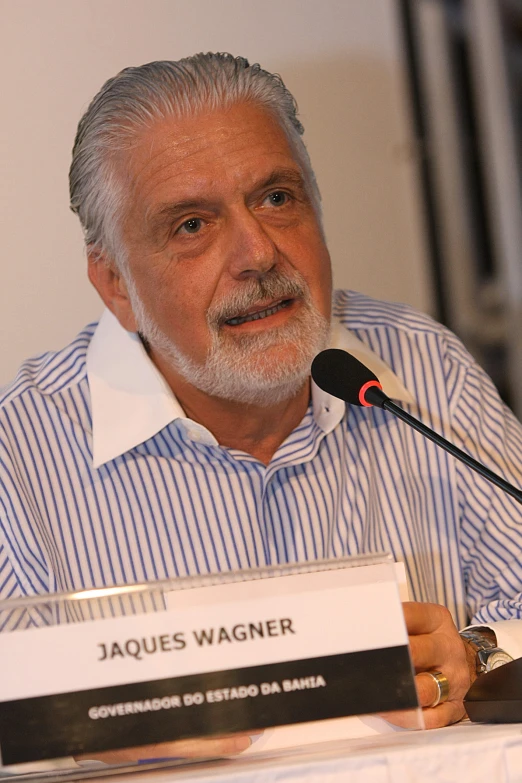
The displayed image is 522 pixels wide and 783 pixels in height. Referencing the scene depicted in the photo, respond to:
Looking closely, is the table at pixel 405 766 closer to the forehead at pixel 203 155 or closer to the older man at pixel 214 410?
the older man at pixel 214 410

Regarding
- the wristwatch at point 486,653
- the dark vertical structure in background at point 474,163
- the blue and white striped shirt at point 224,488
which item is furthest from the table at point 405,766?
the dark vertical structure in background at point 474,163

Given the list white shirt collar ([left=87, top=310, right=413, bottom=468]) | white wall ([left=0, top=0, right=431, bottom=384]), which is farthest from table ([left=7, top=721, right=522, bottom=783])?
white wall ([left=0, top=0, right=431, bottom=384])

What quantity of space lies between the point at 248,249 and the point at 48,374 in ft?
1.45

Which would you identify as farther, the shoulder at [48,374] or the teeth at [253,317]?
→ the shoulder at [48,374]

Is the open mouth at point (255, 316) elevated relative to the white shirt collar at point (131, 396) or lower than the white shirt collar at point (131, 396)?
elevated

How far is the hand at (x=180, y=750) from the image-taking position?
0.83 meters

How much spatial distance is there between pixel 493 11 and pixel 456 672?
2966 mm

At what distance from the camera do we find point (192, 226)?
1.51 metres

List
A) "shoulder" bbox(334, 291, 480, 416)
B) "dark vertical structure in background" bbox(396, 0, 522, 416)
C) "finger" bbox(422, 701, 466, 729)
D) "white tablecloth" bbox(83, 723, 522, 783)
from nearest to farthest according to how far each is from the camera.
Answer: "white tablecloth" bbox(83, 723, 522, 783), "finger" bbox(422, 701, 466, 729), "shoulder" bbox(334, 291, 480, 416), "dark vertical structure in background" bbox(396, 0, 522, 416)

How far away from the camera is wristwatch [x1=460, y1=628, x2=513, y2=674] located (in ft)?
3.82

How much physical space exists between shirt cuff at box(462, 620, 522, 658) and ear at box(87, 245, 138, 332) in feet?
2.61

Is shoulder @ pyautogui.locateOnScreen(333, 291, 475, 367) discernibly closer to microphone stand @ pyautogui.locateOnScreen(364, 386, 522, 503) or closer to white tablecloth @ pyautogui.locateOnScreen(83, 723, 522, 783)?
microphone stand @ pyautogui.locateOnScreen(364, 386, 522, 503)

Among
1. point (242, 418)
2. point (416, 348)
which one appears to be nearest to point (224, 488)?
point (242, 418)

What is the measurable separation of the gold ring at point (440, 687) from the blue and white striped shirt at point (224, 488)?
1.31 ft
